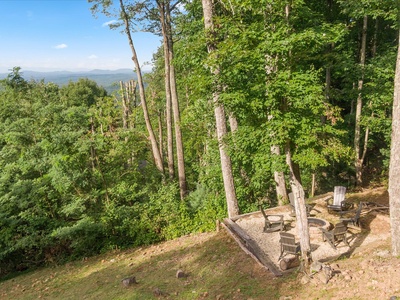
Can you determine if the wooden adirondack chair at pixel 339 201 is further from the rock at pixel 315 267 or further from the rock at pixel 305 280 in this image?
the rock at pixel 305 280

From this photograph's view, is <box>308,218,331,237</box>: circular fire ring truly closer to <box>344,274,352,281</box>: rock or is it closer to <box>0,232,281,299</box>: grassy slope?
<box>0,232,281,299</box>: grassy slope

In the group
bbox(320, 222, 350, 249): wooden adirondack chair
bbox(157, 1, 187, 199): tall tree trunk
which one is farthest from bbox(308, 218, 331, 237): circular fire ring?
bbox(157, 1, 187, 199): tall tree trunk

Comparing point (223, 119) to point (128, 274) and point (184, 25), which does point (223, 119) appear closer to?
point (184, 25)

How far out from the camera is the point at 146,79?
81.4 feet

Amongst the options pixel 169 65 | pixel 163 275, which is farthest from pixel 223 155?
pixel 169 65

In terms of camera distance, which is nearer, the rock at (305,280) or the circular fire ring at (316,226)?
the rock at (305,280)

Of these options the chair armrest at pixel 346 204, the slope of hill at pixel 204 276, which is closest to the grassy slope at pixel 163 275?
the slope of hill at pixel 204 276

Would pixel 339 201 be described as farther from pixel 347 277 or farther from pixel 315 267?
pixel 347 277

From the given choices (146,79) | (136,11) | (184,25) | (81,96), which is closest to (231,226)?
(184,25)

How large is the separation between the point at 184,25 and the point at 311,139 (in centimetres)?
687

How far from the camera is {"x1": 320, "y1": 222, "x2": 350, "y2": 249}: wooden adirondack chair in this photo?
6.50 metres

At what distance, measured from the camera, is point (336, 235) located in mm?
6598

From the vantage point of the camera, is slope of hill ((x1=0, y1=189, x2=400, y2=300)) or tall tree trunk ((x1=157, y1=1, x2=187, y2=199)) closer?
slope of hill ((x1=0, y1=189, x2=400, y2=300))

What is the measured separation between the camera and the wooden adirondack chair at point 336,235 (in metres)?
6.50
